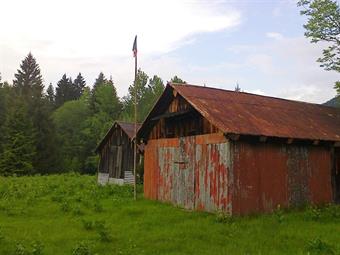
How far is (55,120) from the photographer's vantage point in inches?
2640

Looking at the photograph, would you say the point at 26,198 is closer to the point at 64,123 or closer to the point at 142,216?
the point at 142,216

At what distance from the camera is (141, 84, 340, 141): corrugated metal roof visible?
1572cm

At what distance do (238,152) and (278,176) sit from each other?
2.06 m

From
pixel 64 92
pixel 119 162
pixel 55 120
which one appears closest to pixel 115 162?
pixel 119 162

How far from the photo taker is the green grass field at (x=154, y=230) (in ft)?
34.4

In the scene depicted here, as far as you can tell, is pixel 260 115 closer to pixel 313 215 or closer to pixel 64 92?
pixel 313 215

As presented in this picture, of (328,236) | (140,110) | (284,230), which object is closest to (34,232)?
(284,230)

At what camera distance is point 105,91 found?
68500mm

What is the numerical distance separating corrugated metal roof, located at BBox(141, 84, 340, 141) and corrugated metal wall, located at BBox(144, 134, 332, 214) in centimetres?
61

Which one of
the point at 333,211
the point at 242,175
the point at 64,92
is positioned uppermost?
the point at 64,92

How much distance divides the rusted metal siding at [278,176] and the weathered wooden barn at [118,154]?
43.1ft

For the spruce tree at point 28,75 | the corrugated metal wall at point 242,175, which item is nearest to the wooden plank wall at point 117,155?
the corrugated metal wall at point 242,175

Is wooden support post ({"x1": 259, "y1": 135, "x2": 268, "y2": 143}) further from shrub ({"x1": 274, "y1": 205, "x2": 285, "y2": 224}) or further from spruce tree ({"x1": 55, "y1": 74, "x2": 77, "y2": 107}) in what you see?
spruce tree ({"x1": 55, "y1": 74, "x2": 77, "y2": 107})

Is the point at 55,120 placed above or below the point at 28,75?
below
